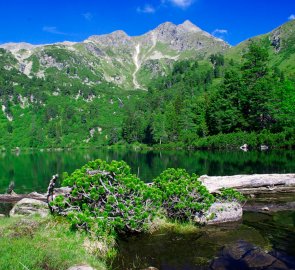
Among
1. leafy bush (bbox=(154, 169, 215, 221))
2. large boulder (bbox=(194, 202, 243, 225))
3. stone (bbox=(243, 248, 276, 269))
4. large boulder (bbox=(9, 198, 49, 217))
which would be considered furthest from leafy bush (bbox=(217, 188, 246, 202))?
large boulder (bbox=(9, 198, 49, 217))

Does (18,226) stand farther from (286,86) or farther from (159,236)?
(286,86)

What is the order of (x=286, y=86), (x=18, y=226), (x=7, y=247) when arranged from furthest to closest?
(x=286, y=86) → (x=18, y=226) → (x=7, y=247)

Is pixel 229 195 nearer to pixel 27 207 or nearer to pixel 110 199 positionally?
pixel 110 199

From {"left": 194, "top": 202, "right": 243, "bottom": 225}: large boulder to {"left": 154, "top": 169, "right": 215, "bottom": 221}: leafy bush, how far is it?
0.57 meters

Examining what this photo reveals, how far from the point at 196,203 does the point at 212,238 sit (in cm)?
274

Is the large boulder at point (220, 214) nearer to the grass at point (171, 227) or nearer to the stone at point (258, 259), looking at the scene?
the grass at point (171, 227)

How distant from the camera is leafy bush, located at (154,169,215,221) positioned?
22516 mm

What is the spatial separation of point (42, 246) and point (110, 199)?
5.29 meters

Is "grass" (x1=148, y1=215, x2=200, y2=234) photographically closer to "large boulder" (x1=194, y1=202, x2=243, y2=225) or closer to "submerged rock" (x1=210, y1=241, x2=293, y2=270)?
"large boulder" (x1=194, y1=202, x2=243, y2=225)

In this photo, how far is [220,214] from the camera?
24016 millimetres

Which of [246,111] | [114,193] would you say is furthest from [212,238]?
[246,111]

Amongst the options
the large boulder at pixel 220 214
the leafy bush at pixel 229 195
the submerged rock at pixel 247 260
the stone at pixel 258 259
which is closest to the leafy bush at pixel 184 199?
the large boulder at pixel 220 214

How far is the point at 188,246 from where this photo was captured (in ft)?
63.0

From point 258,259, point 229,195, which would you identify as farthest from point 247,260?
point 229,195
